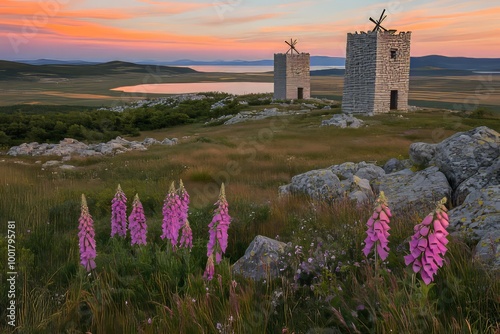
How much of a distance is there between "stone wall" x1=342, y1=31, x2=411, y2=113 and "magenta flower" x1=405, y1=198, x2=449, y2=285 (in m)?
41.8

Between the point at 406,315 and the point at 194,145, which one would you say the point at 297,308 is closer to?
the point at 406,315

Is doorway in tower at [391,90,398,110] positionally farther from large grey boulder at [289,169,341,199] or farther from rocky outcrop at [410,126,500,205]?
rocky outcrop at [410,126,500,205]

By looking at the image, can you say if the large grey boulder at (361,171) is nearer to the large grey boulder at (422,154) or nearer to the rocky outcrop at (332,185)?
the rocky outcrop at (332,185)

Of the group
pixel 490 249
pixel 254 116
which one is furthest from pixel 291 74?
pixel 490 249

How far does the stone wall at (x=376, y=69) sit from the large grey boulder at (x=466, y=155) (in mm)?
35286

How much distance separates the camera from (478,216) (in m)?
4.79

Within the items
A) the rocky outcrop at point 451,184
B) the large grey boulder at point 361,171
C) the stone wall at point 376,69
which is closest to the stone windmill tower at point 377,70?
the stone wall at point 376,69

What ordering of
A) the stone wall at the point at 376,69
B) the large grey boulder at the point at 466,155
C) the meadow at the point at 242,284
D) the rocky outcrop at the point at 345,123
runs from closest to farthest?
the meadow at the point at 242,284 → the large grey boulder at the point at 466,155 → the rocky outcrop at the point at 345,123 → the stone wall at the point at 376,69

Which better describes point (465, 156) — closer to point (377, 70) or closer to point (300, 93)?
point (377, 70)

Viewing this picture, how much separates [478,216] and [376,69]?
39.6 m

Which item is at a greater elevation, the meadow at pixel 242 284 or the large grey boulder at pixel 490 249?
the large grey boulder at pixel 490 249

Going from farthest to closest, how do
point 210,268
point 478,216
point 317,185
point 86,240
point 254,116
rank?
point 254,116
point 317,185
point 478,216
point 86,240
point 210,268

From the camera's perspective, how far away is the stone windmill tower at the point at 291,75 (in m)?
63.0

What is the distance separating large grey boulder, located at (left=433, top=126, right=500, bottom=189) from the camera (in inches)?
314
